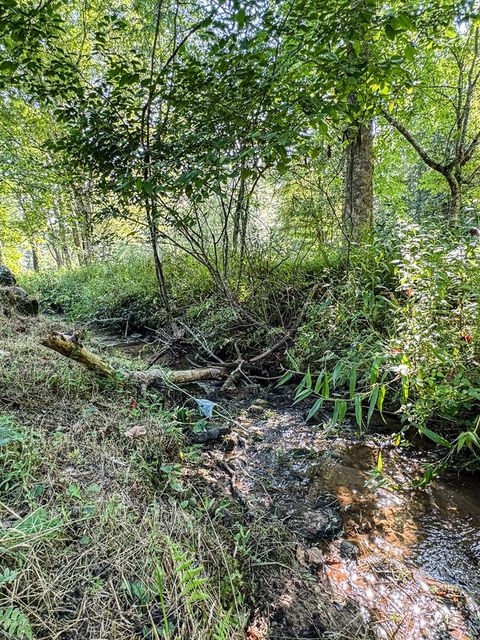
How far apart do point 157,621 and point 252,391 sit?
2566mm

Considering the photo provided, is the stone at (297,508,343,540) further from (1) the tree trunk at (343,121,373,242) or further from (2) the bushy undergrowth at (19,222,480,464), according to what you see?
(1) the tree trunk at (343,121,373,242)

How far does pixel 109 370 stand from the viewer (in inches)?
112

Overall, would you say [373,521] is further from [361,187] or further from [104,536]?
[361,187]

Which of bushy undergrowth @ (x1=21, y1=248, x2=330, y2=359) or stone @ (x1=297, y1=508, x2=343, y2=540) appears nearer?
stone @ (x1=297, y1=508, x2=343, y2=540)

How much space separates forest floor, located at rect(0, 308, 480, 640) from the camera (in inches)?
42.6

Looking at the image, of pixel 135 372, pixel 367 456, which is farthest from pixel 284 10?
pixel 367 456

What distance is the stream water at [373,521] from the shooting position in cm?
135

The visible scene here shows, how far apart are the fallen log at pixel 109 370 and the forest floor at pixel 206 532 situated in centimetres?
20

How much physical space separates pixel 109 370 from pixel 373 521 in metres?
2.26

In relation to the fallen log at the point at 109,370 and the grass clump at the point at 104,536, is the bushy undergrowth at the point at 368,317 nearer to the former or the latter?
the fallen log at the point at 109,370

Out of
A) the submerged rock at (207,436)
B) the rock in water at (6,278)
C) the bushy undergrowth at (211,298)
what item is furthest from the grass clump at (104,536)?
the rock in water at (6,278)

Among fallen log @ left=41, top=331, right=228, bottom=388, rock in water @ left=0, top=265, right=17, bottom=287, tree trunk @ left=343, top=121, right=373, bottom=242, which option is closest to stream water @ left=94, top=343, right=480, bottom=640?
fallen log @ left=41, top=331, right=228, bottom=388

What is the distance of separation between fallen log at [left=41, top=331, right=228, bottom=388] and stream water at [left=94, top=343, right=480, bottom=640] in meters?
0.98

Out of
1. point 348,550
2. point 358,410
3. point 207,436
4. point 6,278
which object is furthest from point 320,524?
point 6,278
